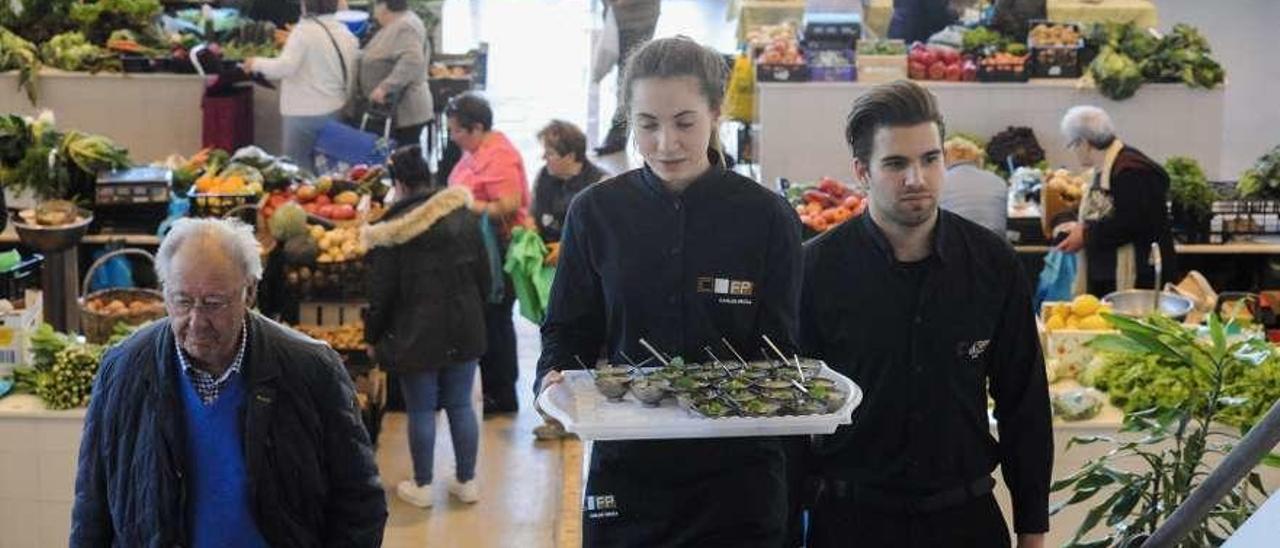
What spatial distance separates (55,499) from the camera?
648 cm

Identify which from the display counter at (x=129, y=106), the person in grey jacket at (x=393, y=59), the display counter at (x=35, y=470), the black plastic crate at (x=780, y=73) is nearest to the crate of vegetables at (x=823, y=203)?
the black plastic crate at (x=780, y=73)

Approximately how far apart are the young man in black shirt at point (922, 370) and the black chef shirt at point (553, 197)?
15.5ft

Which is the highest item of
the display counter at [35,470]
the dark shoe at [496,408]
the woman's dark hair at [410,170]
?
the woman's dark hair at [410,170]

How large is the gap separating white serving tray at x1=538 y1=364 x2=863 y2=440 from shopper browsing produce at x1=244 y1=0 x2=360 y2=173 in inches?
296

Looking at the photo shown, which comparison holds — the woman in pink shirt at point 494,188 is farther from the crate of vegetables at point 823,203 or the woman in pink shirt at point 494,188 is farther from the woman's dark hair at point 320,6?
the woman's dark hair at point 320,6

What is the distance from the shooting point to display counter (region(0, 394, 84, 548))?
6.41 metres

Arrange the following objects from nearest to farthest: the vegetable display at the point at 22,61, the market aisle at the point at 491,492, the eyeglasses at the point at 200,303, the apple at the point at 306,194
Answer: the eyeglasses at the point at 200,303, the market aisle at the point at 491,492, the apple at the point at 306,194, the vegetable display at the point at 22,61

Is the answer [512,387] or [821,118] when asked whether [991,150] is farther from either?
[512,387]

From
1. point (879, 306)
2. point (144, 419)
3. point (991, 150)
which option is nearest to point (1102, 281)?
point (991, 150)

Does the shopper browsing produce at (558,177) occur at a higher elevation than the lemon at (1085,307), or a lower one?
higher

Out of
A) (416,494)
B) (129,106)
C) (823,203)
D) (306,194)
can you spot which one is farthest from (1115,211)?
(129,106)

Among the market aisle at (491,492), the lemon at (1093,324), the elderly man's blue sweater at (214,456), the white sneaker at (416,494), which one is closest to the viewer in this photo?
the elderly man's blue sweater at (214,456)

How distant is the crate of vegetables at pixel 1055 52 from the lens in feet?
36.7

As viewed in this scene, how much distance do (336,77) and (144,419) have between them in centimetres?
718
